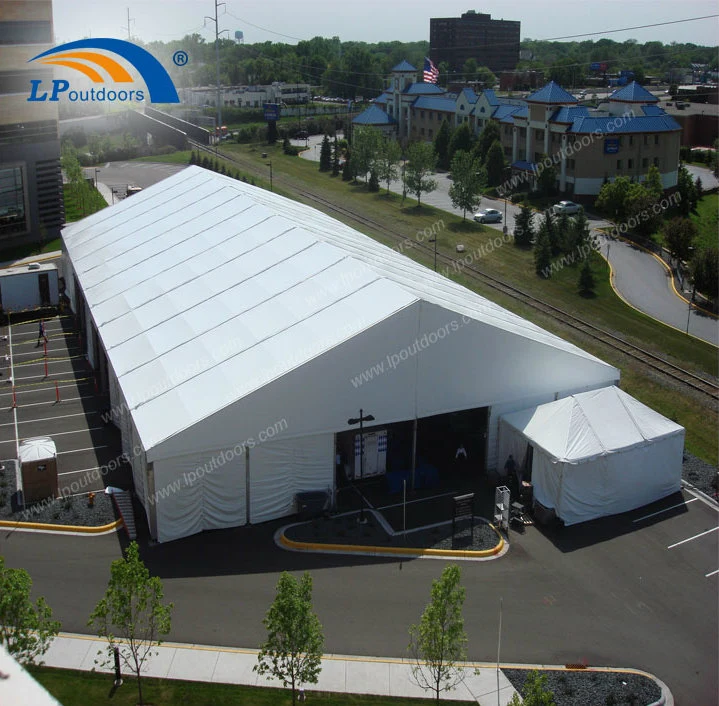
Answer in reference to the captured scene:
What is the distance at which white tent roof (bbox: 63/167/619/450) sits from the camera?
2217 cm

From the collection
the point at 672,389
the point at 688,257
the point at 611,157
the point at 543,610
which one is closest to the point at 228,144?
the point at 611,157

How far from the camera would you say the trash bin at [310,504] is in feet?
72.1

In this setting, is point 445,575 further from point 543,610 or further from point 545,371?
point 545,371

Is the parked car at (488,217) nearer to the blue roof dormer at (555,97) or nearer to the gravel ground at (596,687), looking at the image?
the blue roof dormer at (555,97)

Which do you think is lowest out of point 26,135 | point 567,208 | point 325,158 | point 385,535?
point 385,535

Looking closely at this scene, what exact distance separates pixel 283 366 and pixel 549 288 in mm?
27812

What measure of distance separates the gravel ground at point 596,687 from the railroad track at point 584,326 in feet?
57.1

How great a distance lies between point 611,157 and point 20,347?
4874cm

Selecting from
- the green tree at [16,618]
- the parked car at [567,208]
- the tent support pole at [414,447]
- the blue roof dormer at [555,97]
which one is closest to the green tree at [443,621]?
the green tree at [16,618]

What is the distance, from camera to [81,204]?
215 ft

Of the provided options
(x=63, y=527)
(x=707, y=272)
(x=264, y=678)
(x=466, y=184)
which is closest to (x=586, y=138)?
(x=466, y=184)

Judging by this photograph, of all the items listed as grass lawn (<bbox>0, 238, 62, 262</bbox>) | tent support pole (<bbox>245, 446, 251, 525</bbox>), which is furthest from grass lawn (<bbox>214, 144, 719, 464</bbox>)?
grass lawn (<bbox>0, 238, 62, 262</bbox>)

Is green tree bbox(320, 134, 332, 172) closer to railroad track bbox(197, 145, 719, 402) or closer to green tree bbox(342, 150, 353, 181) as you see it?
green tree bbox(342, 150, 353, 181)

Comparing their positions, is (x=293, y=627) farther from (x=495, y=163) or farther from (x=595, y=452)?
(x=495, y=163)
